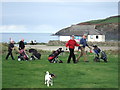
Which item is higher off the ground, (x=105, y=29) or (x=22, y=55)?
(x=105, y=29)

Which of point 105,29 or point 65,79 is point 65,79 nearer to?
point 65,79

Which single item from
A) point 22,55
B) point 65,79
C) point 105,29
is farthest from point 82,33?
point 65,79

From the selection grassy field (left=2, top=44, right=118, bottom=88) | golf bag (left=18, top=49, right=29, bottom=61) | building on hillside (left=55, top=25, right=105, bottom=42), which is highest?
building on hillside (left=55, top=25, right=105, bottom=42)

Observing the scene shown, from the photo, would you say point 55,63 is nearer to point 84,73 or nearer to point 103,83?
point 84,73

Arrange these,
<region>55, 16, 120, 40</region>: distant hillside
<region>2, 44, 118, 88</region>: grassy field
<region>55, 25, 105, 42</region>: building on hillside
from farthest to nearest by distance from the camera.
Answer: <region>55, 16, 120, 40</region>: distant hillside → <region>55, 25, 105, 42</region>: building on hillside → <region>2, 44, 118, 88</region>: grassy field

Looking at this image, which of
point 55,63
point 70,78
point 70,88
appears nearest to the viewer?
point 70,88

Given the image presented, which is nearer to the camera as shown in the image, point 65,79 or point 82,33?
point 65,79

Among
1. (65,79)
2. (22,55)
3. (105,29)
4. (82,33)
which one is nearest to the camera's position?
(65,79)

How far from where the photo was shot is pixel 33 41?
194 ft

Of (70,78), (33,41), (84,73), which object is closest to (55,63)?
(84,73)

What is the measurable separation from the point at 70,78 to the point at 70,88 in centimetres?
241

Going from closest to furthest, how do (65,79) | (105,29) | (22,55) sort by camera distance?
(65,79) < (22,55) < (105,29)

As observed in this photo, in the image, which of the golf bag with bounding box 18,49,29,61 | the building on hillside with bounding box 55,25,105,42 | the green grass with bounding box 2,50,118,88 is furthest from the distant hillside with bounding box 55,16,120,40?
the green grass with bounding box 2,50,118,88

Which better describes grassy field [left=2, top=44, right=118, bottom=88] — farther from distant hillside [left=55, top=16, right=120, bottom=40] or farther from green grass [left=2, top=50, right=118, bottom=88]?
distant hillside [left=55, top=16, right=120, bottom=40]
